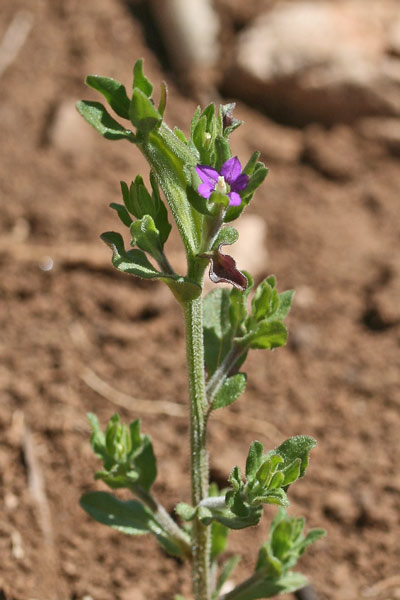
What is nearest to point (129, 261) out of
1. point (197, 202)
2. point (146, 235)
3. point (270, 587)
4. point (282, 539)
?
point (146, 235)

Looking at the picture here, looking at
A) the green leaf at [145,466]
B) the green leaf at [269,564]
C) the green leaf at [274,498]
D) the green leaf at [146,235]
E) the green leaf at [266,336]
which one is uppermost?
the green leaf at [146,235]

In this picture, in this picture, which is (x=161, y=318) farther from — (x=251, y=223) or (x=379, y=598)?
(x=379, y=598)

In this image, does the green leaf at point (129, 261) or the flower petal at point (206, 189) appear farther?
the green leaf at point (129, 261)

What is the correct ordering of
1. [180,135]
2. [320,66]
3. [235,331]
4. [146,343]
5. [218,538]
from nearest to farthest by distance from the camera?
[180,135] < [235,331] < [218,538] < [146,343] < [320,66]

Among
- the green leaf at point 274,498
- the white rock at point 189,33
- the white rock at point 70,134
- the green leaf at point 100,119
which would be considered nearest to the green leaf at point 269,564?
the green leaf at point 274,498

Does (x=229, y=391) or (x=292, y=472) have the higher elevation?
(x=229, y=391)

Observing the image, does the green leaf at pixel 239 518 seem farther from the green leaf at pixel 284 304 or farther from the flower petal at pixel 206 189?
the flower petal at pixel 206 189

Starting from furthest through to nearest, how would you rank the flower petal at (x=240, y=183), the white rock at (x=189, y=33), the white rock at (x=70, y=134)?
the white rock at (x=189, y=33), the white rock at (x=70, y=134), the flower petal at (x=240, y=183)

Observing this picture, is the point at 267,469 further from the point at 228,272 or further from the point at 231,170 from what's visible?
the point at 231,170

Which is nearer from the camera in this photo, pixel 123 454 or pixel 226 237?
pixel 226 237
